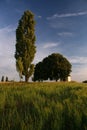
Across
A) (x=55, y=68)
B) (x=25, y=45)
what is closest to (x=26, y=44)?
(x=25, y=45)

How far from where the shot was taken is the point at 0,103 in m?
5.88

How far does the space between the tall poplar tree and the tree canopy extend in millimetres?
19420

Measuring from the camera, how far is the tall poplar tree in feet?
136

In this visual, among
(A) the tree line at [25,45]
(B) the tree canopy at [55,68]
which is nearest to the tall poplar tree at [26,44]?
(A) the tree line at [25,45]

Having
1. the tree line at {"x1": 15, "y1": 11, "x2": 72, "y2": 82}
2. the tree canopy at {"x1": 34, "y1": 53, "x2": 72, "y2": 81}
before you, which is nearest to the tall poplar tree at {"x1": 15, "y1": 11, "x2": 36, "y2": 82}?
the tree line at {"x1": 15, "y1": 11, "x2": 72, "y2": 82}

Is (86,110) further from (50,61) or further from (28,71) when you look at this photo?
(50,61)

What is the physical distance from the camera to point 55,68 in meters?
64.7

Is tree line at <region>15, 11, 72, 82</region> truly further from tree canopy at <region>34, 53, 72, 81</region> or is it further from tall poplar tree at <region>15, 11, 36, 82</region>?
tree canopy at <region>34, 53, 72, 81</region>

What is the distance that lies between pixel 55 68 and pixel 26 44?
874 inches

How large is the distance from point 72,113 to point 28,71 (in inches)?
1452

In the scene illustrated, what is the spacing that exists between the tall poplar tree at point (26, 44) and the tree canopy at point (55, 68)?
1942 cm

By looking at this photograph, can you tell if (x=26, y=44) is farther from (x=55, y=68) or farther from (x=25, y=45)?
(x=55, y=68)

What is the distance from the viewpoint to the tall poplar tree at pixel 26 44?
136 ft

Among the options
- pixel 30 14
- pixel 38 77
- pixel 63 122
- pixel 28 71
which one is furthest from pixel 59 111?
pixel 38 77
